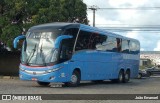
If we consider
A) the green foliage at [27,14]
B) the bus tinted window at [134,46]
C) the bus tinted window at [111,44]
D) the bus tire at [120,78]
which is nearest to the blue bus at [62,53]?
the bus tinted window at [111,44]

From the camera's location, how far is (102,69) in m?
25.8

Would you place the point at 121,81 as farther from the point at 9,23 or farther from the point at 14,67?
the point at 14,67

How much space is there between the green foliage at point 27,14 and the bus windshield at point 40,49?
11084mm

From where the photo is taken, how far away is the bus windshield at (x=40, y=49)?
2114 centimetres

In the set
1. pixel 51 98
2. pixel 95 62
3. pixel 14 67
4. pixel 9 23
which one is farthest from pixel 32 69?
pixel 14 67

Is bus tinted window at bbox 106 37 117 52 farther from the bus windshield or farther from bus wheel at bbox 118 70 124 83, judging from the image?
the bus windshield

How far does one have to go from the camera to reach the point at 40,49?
21.4 metres

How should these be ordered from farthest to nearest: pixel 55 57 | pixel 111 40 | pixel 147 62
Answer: pixel 147 62 → pixel 111 40 → pixel 55 57

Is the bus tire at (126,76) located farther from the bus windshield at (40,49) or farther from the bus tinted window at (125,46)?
the bus windshield at (40,49)

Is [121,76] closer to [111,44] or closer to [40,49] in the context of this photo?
[111,44]

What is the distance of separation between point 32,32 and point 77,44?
8.34 ft

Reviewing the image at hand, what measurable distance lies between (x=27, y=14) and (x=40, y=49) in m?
13.9

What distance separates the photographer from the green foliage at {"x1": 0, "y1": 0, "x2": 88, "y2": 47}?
3303 centimetres

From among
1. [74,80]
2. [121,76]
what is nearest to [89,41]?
[74,80]
